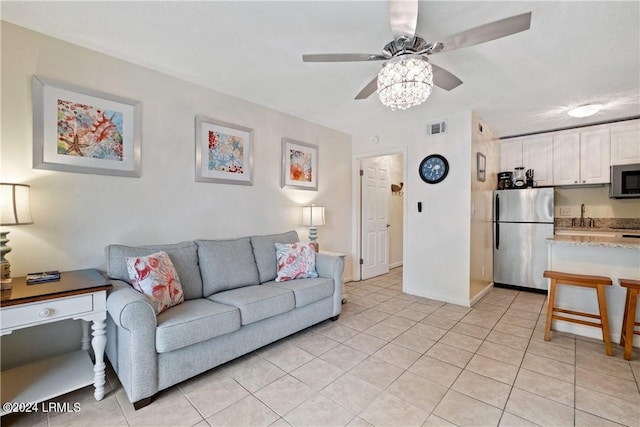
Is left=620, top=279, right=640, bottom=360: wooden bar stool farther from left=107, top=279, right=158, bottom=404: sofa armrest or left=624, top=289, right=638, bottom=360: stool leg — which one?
left=107, top=279, right=158, bottom=404: sofa armrest

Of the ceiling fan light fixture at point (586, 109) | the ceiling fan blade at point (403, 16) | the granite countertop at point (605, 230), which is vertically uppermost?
the ceiling fan light fixture at point (586, 109)

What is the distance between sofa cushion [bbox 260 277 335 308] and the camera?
256cm

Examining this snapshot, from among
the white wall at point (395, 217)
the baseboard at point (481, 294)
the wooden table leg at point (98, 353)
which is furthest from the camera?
the white wall at point (395, 217)

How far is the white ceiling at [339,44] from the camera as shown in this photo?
175 centimetres

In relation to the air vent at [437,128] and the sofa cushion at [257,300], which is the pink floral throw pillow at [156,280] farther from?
the air vent at [437,128]

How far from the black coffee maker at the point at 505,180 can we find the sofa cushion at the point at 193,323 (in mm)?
4429

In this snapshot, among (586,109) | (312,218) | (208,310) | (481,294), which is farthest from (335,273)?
(586,109)

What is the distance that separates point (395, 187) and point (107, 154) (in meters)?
4.64

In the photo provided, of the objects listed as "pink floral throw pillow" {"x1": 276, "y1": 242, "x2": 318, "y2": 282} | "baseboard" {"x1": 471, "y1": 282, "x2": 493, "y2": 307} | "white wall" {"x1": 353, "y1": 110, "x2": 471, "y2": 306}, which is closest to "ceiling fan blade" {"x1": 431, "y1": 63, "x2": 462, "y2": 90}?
"white wall" {"x1": 353, "y1": 110, "x2": 471, "y2": 306}

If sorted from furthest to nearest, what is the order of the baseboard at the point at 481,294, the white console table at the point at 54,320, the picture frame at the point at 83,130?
1. the baseboard at the point at 481,294
2. the picture frame at the point at 83,130
3. the white console table at the point at 54,320

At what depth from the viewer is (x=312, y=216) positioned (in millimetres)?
3660

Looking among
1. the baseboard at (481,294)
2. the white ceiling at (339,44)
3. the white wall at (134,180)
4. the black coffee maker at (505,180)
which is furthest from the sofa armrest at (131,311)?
the black coffee maker at (505,180)

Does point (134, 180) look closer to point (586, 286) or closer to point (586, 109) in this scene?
point (586, 286)

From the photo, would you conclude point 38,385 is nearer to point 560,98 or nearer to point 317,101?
point 317,101
